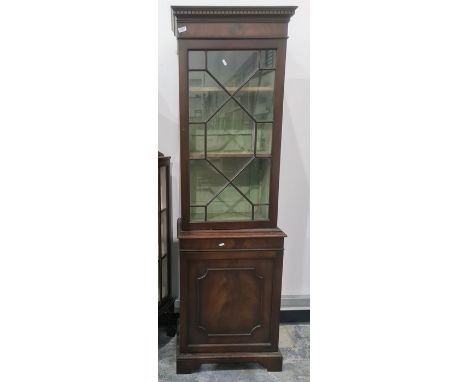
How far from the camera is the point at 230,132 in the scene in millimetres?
1459

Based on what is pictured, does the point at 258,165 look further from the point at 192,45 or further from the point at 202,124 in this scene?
the point at 192,45

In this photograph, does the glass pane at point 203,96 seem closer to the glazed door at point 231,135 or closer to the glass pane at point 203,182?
the glazed door at point 231,135

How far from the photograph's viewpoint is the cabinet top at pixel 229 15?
1.28 metres

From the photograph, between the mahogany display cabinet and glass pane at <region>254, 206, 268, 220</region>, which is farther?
glass pane at <region>254, 206, 268, 220</region>

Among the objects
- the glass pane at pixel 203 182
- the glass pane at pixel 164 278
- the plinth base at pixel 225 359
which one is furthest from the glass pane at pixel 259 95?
the plinth base at pixel 225 359

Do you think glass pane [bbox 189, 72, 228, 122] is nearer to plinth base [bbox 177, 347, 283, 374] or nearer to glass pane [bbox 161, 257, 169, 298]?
glass pane [bbox 161, 257, 169, 298]

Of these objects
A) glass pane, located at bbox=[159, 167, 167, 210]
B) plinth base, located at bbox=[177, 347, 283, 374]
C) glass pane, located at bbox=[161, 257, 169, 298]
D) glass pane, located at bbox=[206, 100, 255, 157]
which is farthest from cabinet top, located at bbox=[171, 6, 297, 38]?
plinth base, located at bbox=[177, 347, 283, 374]

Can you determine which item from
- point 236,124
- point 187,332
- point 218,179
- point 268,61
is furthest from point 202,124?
point 187,332

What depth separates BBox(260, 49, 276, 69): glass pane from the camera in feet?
4.46

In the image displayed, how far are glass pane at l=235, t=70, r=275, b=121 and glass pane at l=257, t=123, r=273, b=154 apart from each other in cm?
3

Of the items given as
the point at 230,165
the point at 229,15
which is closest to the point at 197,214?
the point at 230,165

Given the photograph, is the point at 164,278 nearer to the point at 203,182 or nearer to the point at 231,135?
the point at 203,182

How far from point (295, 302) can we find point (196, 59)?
1.40 meters

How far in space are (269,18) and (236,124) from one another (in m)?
0.44
